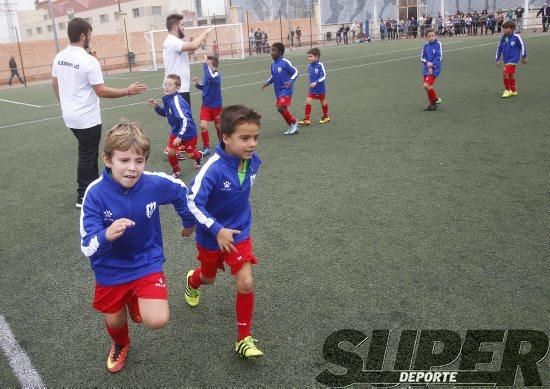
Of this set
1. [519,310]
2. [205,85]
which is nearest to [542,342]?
[519,310]

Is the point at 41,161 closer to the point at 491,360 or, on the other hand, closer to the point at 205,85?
the point at 205,85

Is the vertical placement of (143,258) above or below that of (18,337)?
above

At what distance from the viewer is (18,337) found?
11.1ft

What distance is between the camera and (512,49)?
473 inches

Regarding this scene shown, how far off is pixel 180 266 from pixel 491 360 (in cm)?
267

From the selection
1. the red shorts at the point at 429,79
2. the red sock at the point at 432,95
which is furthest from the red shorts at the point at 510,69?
the red sock at the point at 432,95

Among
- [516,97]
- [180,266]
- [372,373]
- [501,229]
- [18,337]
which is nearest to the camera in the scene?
[372,373]

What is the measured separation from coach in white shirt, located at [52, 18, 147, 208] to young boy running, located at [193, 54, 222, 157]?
8.96 feet

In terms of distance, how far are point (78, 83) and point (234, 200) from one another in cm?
336

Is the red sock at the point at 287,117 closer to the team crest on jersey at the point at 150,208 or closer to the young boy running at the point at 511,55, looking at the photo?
the young boy running at the point at 511,55

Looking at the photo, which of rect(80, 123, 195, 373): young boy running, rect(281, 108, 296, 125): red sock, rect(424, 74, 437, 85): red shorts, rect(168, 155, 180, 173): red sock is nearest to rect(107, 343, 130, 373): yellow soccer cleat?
rect(80, 123, 195, 373): young boy running

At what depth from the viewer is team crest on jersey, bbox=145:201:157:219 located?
2.92 m

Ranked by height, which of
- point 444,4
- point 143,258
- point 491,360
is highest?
point 444,4

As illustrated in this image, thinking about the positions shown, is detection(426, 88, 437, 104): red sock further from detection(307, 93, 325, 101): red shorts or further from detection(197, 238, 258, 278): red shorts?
detection(197, 238, 258, 278): red shorts
